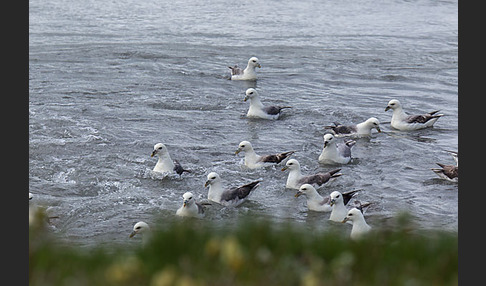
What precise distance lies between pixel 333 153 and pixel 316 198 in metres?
2.64

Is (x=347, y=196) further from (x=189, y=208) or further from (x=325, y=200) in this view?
(x=189, y=208)

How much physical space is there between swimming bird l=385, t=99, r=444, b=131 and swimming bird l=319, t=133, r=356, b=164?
3105 mm

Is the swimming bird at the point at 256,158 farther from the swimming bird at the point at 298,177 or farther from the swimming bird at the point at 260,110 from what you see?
the swimming bird at the point at 260,110

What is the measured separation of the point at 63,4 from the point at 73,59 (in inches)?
369

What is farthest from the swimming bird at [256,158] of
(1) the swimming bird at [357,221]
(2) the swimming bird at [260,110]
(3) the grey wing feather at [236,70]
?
(3) the grey wing feather at [236,70]

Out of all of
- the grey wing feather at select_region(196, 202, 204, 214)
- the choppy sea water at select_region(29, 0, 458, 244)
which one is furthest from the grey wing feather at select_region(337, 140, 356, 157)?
the grey wing feather at select_region(196, 202, 204, 214)

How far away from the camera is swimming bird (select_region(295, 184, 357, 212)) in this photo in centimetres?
1456

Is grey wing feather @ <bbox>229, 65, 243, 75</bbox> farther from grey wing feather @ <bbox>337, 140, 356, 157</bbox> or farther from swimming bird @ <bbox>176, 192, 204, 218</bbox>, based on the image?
swimming bird @ <bbox>176, 192, 204, 218</bbox>

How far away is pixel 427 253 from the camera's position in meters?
6.37

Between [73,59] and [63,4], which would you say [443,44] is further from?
[63,4]

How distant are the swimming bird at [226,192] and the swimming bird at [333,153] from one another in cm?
269

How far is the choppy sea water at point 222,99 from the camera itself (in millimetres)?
14844

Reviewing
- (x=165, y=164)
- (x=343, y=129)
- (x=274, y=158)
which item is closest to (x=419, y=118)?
(x=343, y=129)

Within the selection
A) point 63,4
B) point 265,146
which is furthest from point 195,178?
point 63,4
